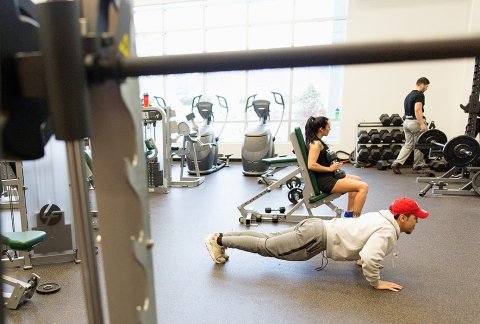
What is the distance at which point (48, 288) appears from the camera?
2500 mm

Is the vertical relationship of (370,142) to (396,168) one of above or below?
above

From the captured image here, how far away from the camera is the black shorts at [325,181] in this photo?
352 cm

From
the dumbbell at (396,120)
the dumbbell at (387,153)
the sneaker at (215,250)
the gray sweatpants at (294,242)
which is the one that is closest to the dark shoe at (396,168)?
the dumbbell at (387,153)

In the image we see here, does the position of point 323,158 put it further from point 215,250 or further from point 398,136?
point 398,136

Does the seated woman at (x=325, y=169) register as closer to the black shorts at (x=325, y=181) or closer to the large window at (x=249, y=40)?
the black shorts at (x=325, y=181)

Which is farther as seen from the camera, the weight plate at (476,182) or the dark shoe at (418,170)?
the dark shoe at (418,170)

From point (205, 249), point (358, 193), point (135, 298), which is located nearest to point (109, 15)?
point (135, 298)

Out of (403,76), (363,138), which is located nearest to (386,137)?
(363,138)

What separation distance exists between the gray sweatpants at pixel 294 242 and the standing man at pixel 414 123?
14.4ft

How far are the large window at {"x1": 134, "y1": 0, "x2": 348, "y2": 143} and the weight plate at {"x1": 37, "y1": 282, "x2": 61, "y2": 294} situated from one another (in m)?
5.96

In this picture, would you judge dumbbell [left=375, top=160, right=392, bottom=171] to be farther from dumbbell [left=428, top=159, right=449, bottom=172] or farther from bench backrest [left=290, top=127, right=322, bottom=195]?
bench backrest [left=290, top=127, right=322, bottom=195]

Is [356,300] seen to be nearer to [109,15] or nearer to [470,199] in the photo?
[109,15]

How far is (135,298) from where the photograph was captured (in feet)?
1.62

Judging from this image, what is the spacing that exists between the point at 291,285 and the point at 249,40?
6961mm
